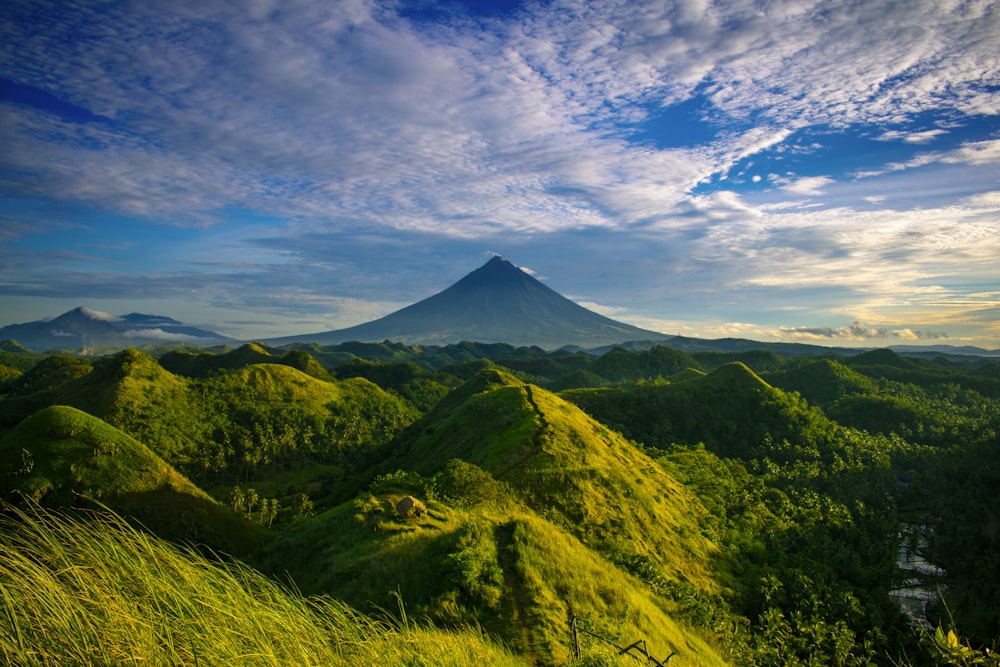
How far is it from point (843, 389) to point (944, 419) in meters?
25.0

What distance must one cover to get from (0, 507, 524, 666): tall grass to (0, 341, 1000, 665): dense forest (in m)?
0.04

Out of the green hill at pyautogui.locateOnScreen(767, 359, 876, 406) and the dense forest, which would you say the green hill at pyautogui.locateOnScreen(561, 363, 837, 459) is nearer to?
the dense forest

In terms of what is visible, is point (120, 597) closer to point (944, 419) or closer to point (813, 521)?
point (813, 521)

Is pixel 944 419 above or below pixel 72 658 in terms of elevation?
below

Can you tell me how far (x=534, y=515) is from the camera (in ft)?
93.5

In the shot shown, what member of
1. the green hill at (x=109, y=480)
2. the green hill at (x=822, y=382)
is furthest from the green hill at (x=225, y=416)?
the green hill at (x=822, y=382)

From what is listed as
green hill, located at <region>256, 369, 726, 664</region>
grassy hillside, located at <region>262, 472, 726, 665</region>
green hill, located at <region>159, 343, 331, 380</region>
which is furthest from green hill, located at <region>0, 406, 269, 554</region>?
green hill, located at <region>159, 343, 331, 380</region>

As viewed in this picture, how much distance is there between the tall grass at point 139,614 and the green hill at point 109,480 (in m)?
35.0

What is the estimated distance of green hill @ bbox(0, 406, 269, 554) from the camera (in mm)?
34562

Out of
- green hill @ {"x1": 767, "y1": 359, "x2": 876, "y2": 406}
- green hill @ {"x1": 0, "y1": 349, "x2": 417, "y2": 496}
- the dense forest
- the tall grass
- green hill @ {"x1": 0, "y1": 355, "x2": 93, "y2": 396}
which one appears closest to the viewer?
the tall grass

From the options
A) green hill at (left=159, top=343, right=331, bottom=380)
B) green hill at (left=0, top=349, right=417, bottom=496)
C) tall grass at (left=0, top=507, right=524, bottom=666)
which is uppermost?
tall grass at (left=0, top=507, right=524, bottom=666)

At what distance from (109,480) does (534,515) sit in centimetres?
3095

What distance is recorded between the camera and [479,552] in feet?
58.3

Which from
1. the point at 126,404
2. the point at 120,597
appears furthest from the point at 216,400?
the point at 120,597
